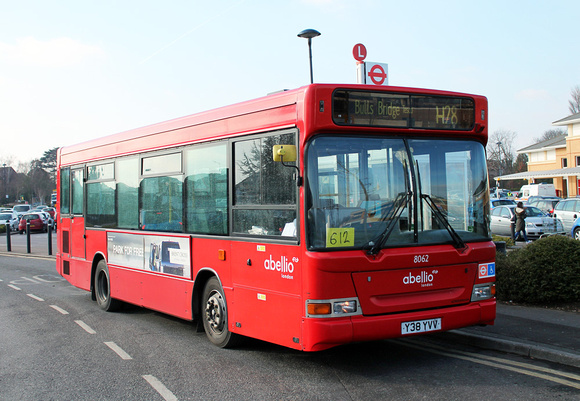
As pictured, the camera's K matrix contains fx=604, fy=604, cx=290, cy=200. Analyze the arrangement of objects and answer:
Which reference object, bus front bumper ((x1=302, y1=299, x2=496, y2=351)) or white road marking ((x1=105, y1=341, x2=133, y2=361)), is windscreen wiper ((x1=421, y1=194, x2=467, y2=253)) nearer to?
bus front bumper ((x1=302, y1=299, x2=496, y2=351))

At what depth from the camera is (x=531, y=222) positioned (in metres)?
24.9

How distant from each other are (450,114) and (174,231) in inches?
161

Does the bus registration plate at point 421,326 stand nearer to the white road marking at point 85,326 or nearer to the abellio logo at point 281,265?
the abellio logo at point 281,265

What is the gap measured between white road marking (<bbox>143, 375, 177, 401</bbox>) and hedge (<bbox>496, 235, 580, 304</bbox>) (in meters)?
6.23

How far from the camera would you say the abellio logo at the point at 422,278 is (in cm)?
615

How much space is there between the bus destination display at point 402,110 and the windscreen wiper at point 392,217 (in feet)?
2.46

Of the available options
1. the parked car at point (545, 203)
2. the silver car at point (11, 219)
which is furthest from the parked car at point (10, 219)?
the parked car at point (545, 203)

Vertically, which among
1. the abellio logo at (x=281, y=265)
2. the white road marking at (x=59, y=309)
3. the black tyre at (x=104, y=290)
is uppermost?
the abellio logo at (x=281, y=265)

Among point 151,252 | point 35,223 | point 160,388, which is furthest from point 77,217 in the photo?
point 35,223

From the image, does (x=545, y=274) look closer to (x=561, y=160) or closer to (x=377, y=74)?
(x=377, y=74)

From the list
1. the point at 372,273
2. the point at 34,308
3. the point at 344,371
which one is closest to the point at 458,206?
the point at 372,273

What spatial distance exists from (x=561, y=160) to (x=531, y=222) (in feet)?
147

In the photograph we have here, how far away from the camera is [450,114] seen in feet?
21.9

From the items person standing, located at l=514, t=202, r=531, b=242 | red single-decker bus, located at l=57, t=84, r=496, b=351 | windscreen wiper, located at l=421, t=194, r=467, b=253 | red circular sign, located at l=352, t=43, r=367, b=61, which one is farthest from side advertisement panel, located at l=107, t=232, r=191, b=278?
person standing, located at l=514, t=202, r=531, b=242
